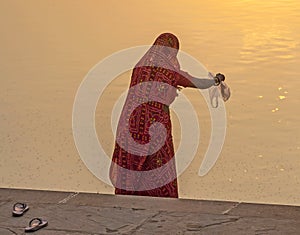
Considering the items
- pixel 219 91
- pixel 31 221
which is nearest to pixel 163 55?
pixel 219 91

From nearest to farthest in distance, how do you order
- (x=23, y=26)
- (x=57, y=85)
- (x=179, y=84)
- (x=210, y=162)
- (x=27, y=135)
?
(x=179, y=84), (x=210, y=162), (x=27, y=135), (x=57, y=85), (x=23, y=26)

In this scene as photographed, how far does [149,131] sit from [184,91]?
179 inches

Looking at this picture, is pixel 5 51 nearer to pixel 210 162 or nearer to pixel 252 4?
pixel 252 4

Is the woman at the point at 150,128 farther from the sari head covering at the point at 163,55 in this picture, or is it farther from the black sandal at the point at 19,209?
the black sandal at the point at 19,209

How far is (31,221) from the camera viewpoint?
2711mm

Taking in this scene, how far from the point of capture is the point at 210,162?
19.0 ft

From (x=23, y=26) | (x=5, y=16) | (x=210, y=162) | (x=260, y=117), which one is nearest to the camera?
(x=210, y=162)

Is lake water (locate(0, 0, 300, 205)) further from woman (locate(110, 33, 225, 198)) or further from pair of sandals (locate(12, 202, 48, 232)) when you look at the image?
pair of sandals (locate(12, 202, 48, 232))

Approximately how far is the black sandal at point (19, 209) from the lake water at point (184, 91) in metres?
2.00

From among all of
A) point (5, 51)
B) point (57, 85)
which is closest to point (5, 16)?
point (5, 51)

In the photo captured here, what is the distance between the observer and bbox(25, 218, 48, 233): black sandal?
265cm

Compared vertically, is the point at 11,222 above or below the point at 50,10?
below

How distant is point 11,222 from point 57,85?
18.7ft

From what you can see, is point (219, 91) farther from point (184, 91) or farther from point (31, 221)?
point (184, 91)
